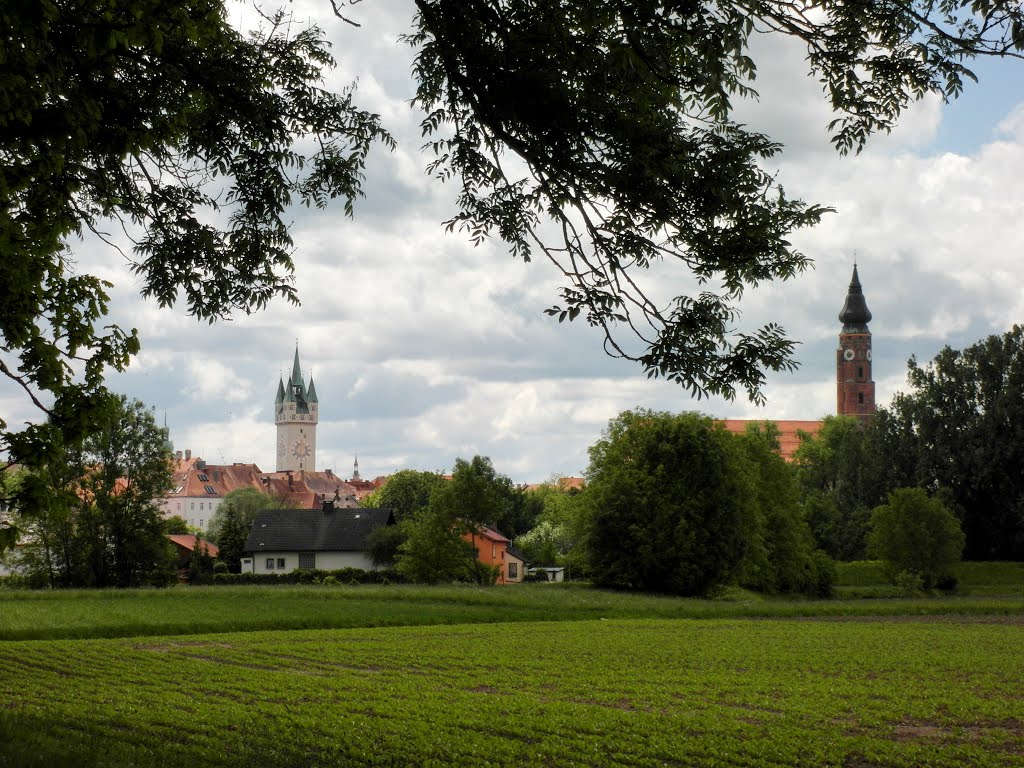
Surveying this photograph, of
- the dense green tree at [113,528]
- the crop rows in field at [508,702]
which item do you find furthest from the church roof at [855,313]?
the crop rows in field at [508,702]

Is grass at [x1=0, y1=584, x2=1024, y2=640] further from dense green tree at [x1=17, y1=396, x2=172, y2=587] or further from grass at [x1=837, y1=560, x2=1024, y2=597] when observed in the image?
dense green tree at [x1=17, y1=396, x2=172, y2=587]

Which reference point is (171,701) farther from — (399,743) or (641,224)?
(641,224)

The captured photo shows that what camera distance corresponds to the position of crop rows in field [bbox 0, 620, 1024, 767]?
13.2m

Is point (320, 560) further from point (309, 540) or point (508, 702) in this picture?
point (508, 702)

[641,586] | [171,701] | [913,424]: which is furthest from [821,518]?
[171,701]

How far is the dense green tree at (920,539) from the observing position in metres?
69.1

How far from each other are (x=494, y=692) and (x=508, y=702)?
212 cm

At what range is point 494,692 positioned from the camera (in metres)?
19.9

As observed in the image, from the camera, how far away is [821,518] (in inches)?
3465

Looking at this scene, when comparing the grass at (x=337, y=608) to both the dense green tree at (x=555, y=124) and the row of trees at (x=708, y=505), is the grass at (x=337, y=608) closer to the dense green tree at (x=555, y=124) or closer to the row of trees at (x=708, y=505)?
the row of trees at (x=708, y=505)

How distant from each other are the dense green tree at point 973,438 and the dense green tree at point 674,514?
24.9 metres

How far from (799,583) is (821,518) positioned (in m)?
19.8

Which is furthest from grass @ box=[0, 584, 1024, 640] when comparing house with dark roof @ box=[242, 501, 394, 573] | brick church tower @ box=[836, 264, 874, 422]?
brick church tower @ box=[836, 264, 874, 422]

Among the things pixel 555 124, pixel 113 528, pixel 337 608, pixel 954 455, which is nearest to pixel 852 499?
pixel 954 455
